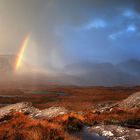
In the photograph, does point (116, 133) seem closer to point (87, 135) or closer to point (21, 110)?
point (87, 135)

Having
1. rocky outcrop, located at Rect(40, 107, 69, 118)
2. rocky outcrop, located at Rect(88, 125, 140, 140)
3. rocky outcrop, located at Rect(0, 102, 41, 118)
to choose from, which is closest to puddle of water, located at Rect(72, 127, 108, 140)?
rocky outcrop, located at Rect(88, 125, 140, 140)

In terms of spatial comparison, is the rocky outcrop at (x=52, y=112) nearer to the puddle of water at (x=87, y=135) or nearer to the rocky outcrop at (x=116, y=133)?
the rocky outcrop at (x=116, y=133)

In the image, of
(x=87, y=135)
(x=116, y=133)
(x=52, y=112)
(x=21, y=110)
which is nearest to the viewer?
(x=87, y=135)

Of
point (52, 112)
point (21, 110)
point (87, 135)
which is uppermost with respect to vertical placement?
point (52, 112)

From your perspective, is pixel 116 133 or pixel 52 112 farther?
pixel 52 112

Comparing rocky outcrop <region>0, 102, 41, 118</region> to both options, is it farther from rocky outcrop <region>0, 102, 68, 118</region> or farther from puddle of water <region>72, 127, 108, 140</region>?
puddle of water <region>72, 127, 108, 140</region>

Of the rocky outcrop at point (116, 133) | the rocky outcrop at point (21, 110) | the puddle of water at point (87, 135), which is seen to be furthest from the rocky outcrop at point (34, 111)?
the puddle of water at point (87, 135)

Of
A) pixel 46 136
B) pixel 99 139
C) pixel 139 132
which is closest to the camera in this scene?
pixel 46 136

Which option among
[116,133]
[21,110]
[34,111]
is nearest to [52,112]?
[34,111]

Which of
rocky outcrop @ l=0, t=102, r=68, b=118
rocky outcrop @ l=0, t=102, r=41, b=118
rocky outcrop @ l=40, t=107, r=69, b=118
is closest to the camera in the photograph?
rocky outcrop @ l=40, t=107, r=69, b=118

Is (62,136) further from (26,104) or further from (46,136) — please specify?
(26,104)

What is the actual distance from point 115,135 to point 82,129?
3.31 meters

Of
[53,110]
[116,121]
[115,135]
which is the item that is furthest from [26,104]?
[115,135]

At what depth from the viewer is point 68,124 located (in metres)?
22.1
